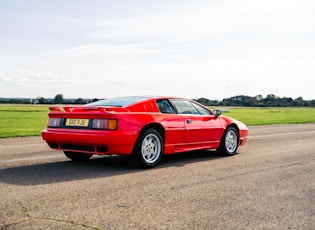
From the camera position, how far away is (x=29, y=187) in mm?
5230

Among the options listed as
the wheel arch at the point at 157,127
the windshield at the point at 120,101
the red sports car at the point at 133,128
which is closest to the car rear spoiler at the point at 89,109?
the red sports car at the point at 133,128

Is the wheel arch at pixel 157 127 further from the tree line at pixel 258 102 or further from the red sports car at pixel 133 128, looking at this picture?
the tree line at pixel 258 102

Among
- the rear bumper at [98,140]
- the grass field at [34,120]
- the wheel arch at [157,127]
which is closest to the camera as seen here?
the rear bumper at [98,140]

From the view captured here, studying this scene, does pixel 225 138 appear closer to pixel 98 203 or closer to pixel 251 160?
pixel 251 160

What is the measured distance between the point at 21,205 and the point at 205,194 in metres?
2.15

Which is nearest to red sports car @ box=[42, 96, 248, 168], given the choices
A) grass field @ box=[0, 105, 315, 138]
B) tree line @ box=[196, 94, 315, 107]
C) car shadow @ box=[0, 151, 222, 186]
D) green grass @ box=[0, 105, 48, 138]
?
car shadow @ box=[0, 151, 222, 186]

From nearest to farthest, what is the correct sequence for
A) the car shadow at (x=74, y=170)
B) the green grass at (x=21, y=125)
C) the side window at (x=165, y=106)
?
1. the car shadow at (x=74, y=170)
2. the side window at (x=165, y=106)
3. the green grass at (x=21, y=125)

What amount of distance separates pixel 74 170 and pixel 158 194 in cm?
214

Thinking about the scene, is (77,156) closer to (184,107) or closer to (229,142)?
(184,107)

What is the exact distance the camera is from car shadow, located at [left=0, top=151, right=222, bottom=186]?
19.0 feet

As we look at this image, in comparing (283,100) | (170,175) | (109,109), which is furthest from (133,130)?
(283,100)

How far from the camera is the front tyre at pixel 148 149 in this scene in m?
6.73

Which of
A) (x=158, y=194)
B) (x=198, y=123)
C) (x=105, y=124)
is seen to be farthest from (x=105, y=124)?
(x=198, y=123)

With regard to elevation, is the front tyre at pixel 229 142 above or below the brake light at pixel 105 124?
below
